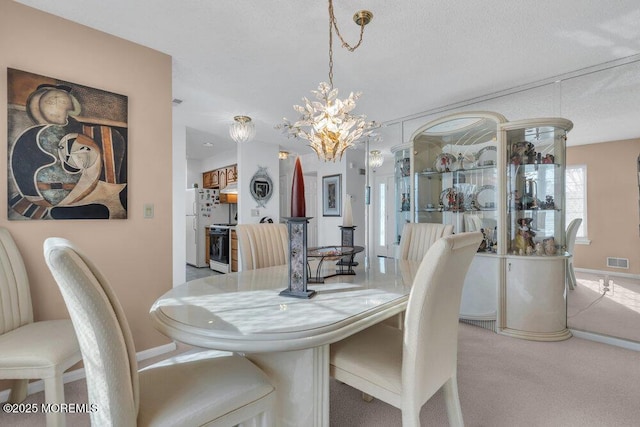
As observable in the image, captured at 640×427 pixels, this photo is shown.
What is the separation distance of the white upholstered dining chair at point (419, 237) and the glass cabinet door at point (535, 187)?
0.95m

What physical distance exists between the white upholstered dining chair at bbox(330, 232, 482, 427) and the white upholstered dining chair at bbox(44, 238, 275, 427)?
39cm

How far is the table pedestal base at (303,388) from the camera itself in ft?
3.76

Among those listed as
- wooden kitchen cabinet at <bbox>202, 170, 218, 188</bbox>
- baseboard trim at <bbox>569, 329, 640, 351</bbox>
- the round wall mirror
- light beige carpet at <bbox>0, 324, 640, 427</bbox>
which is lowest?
light beige carpet at <bbox>0, 324, 640, 427</bbox>

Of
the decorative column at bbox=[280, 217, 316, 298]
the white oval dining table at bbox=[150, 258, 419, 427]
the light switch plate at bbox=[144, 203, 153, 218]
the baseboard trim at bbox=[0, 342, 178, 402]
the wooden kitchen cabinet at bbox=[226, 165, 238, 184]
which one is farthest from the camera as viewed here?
the wooden kitchen cabinet at bbox=[226, 165, 238, 184]

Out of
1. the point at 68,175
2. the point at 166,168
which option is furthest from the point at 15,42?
the point at 166,168

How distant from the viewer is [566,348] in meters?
2.50

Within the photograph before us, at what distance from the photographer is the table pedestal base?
3.76ft

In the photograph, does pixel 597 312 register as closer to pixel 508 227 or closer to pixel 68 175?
pixel 508 227

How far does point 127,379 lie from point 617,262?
413 cm

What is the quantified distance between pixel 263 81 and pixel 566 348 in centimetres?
356

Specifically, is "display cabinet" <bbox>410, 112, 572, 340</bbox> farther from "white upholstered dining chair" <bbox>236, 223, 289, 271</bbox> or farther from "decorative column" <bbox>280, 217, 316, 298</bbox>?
"decorative column" <bbox>280, 217, 316, 298</bbox>

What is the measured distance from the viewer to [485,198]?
313cm

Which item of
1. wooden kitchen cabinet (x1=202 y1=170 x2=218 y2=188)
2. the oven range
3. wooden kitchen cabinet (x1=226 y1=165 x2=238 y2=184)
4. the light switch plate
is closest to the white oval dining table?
the light switch plate

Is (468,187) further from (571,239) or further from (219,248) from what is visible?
(219,248)
